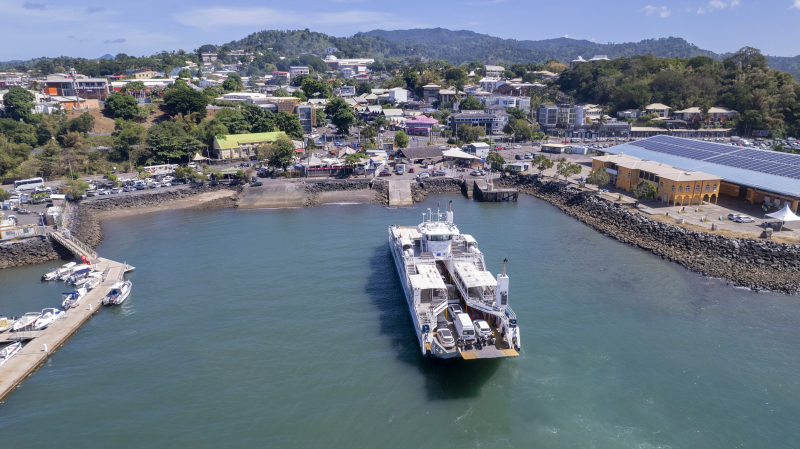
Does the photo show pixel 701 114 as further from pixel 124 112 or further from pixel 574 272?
pixel 124 112

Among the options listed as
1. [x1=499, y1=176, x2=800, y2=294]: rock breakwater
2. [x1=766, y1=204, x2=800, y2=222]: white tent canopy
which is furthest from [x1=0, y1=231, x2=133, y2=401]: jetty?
[x1=766, y1=204, x2=800, y2=222]: white tent canopy

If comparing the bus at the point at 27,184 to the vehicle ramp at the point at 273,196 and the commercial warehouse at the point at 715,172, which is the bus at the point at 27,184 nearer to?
the vehicle ramp at the point at 273,196

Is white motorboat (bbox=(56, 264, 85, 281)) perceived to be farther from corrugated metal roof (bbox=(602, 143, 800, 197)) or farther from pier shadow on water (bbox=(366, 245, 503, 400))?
corrugated metal roof (bbox=(602, 143, 800, 197))

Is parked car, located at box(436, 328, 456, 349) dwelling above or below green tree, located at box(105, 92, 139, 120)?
below

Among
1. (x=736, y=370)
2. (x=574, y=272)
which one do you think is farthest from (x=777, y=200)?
(x=736, y=370)

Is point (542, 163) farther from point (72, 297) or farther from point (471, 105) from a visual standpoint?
point (72, 297)
